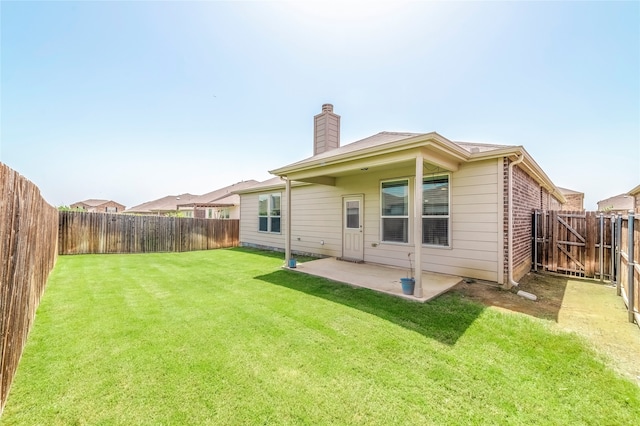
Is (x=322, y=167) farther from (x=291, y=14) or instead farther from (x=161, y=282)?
(x=161, y=282)

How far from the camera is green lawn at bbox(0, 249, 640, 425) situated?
1.97 metres

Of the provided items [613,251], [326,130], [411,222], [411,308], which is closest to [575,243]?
[613,251]

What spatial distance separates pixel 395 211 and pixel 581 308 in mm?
3827

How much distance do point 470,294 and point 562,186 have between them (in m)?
31.0

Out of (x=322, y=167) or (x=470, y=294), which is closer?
(x=470, y=294)

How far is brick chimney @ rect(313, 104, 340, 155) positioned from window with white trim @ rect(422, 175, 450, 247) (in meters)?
5.09

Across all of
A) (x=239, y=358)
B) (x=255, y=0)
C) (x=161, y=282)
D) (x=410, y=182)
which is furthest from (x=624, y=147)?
(x=161, y=282)

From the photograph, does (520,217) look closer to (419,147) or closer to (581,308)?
(581,308)

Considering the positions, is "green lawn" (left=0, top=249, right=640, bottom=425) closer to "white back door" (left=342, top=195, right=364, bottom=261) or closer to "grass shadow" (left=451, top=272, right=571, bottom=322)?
"grass shadow" (left=451, top=272, right=571, bottom=322)

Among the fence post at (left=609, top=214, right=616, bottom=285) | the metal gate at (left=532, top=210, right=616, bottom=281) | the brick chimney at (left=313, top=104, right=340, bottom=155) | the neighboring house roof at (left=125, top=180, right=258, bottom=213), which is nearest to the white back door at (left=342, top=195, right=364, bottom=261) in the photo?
the brick chimney at (left=313, top=104, right=340, bottom=155)

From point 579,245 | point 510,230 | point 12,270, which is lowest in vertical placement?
point 579,245

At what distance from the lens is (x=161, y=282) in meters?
5.77

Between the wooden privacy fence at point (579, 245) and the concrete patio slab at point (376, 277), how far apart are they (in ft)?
10.2

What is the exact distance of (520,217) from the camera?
19.7 feet
